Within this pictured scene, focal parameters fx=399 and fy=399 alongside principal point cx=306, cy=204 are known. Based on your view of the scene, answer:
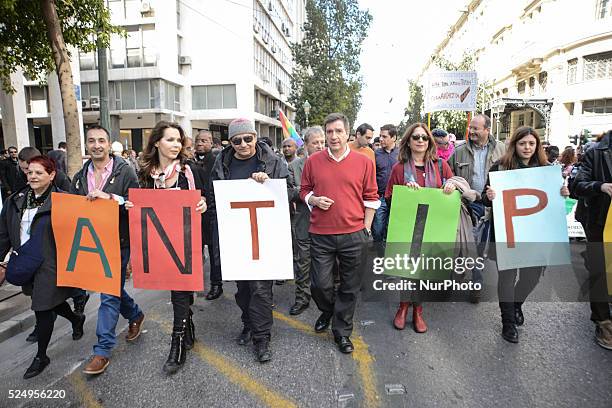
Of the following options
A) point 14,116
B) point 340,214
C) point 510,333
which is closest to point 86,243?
point 340,214

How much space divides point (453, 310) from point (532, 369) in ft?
4.12

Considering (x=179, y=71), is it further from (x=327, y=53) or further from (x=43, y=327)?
(x=43, y=327)

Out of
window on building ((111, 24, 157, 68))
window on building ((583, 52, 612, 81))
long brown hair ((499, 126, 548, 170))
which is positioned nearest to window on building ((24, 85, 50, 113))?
window on building ((111, 24, 157, 68))

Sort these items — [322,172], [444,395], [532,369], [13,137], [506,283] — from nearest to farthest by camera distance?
[444,395] → [532,369] → [322,172] → [506,283] → [13,137]

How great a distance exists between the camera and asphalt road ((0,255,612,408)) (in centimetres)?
276

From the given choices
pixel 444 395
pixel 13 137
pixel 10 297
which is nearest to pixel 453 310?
pixel 444 395

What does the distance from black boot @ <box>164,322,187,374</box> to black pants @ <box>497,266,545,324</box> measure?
283cm

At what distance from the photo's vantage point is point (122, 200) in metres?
3.25

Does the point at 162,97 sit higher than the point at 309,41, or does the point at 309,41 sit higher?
the point at 309,41

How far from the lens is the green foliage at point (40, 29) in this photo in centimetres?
695

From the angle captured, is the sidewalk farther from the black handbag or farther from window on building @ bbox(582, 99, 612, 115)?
window on building @ bbox(582, 99, 612, 115)

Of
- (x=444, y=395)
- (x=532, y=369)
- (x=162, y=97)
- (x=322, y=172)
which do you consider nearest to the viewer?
(x=444, y=395)

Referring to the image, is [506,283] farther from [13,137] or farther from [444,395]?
[13,137]

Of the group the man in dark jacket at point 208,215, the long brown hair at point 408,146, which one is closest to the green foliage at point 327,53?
the man in dark jacket at point 208,215
